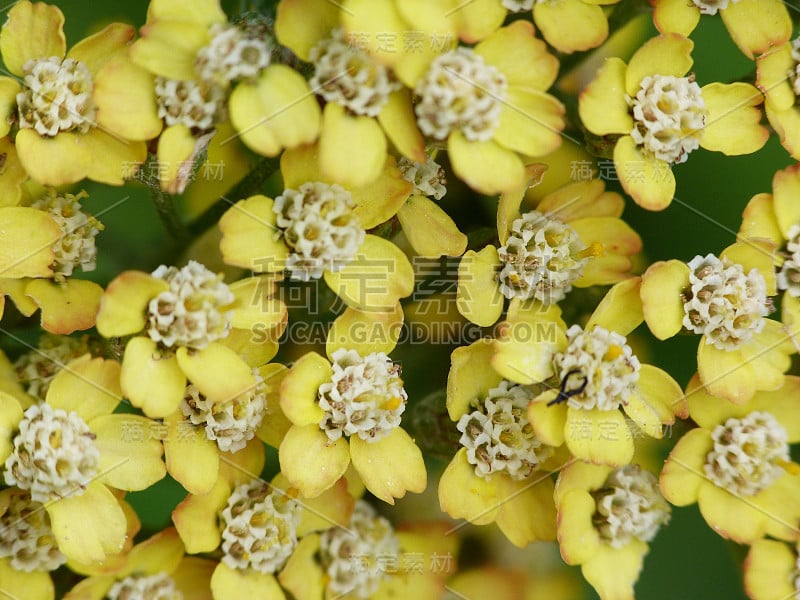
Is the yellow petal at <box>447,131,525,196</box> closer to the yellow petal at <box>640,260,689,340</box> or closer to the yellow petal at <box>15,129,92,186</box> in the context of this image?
the yellow petal at <box>640,260,689,340</box>

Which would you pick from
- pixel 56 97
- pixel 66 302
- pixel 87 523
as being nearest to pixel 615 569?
pixel 87 523

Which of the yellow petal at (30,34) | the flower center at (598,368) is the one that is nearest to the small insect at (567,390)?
the flower center at (598,368)

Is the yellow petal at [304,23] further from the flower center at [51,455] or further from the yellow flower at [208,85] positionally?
the flower center at [51,455]

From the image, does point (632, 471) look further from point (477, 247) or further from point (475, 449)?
point (477, 247)

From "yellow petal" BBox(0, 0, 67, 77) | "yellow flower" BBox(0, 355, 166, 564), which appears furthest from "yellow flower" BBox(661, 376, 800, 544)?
"yellow petal" BBox(0, 0, 67, 77)

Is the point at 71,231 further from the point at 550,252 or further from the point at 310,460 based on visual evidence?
the point at 550,252

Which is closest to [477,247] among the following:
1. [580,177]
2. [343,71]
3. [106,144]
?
[580,177]
